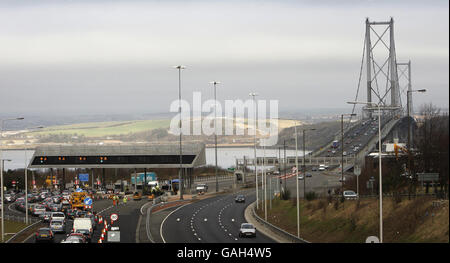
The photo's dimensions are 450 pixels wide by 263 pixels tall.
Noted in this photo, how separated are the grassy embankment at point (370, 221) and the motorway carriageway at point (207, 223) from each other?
4.42 meters

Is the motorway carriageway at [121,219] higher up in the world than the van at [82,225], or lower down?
lower down

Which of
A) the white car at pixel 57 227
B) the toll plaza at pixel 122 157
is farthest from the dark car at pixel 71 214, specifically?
the toll plaza at pixel 122 157

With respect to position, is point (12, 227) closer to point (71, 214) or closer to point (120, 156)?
point (71, 214)

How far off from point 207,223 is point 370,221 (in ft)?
65.8

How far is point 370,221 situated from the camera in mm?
53438

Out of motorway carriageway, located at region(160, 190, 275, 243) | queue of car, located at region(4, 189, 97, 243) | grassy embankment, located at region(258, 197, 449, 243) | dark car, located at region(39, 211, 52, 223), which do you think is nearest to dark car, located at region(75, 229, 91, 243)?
queue of car, located at region(4, 189, 97, 243)

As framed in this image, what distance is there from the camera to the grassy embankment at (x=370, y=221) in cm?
4469

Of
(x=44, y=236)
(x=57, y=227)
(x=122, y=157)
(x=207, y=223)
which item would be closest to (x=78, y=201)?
(x=207, y=223)

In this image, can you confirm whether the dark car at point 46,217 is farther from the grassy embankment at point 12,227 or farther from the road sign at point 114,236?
the road sign at point 114,236

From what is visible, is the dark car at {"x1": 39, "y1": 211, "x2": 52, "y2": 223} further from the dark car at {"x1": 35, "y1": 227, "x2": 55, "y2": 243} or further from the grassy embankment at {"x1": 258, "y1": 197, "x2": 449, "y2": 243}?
the grassy embankment at {"x1": 258, "y1": 197, "x2": 449, "y2": 243}
